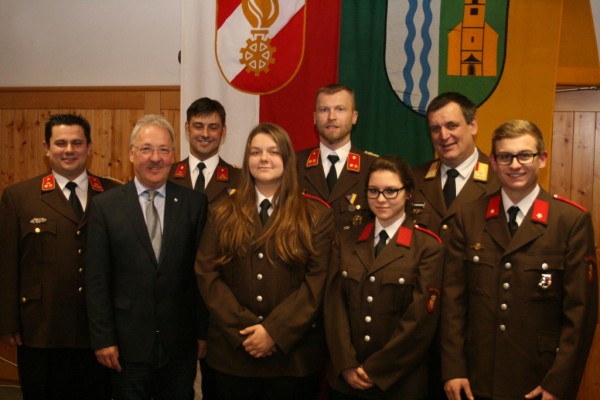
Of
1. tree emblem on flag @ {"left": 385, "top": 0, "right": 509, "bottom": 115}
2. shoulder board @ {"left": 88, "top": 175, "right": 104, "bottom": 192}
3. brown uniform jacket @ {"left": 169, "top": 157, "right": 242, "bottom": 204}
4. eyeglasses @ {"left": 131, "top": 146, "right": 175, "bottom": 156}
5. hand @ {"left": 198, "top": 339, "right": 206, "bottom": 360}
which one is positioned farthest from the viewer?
tree emblem on flag @ {"left": 385, "top": 0, "right": 509, "bottom": 115}

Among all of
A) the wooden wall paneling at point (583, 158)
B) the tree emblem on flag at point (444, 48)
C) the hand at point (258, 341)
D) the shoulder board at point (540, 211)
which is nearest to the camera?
the shoulder board at point (540, 211)

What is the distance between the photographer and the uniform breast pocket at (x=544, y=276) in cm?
226

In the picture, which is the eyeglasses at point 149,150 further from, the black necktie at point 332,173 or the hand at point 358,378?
the hand at point 358,378

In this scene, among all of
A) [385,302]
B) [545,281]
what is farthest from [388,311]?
[545,281]

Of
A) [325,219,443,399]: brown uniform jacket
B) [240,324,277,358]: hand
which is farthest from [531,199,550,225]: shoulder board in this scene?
[240,324,277,358]: hand

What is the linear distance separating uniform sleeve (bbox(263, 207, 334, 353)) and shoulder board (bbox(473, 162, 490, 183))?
32.7 inches

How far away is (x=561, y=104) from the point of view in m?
4.04

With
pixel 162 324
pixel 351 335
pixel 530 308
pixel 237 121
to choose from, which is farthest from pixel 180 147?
pixel 530 308

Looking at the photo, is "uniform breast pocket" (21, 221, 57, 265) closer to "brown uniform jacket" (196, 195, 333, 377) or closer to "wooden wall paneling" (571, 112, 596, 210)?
"brown uniform jacket" (196, 195, 333, 377)

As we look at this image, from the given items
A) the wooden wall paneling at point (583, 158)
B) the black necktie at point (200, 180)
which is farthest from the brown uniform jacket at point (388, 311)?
the wooden wall paneling at point (583, 158)

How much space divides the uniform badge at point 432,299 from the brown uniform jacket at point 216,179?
52.4 inches

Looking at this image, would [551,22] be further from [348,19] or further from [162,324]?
[162,324]

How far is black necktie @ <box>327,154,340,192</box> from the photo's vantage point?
3180 millimetres

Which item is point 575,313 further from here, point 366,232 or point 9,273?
point 9,273
